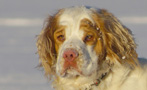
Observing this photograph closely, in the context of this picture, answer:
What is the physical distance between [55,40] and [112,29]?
2.19ft

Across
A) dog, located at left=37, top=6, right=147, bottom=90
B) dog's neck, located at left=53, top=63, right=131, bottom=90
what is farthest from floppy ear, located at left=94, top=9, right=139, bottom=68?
dog's neck, located at left=53, top=63, right=131, bottom=90

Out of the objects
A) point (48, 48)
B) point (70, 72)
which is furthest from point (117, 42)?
point (48, 48)

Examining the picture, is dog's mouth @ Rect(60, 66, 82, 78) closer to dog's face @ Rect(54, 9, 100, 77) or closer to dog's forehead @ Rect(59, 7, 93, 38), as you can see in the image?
dog's face @ Rect(54, 9, 100, 77)

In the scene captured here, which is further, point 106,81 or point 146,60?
point 146,60

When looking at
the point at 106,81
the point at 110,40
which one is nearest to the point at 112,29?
the point at 110,40

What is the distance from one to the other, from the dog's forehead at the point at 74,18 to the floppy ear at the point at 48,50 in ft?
0.66

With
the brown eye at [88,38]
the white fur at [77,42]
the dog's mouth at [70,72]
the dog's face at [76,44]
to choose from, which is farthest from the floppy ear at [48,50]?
the brown eye at [88,38]

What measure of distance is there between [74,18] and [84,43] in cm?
34

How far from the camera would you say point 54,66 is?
6.23 meters

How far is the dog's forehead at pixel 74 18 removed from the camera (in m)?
5.96

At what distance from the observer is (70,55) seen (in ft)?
18.7

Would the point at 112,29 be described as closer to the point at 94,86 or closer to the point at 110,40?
the point at 110,40

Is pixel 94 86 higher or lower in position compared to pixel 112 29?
lower

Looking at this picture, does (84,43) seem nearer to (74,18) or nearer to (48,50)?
(74,18)
